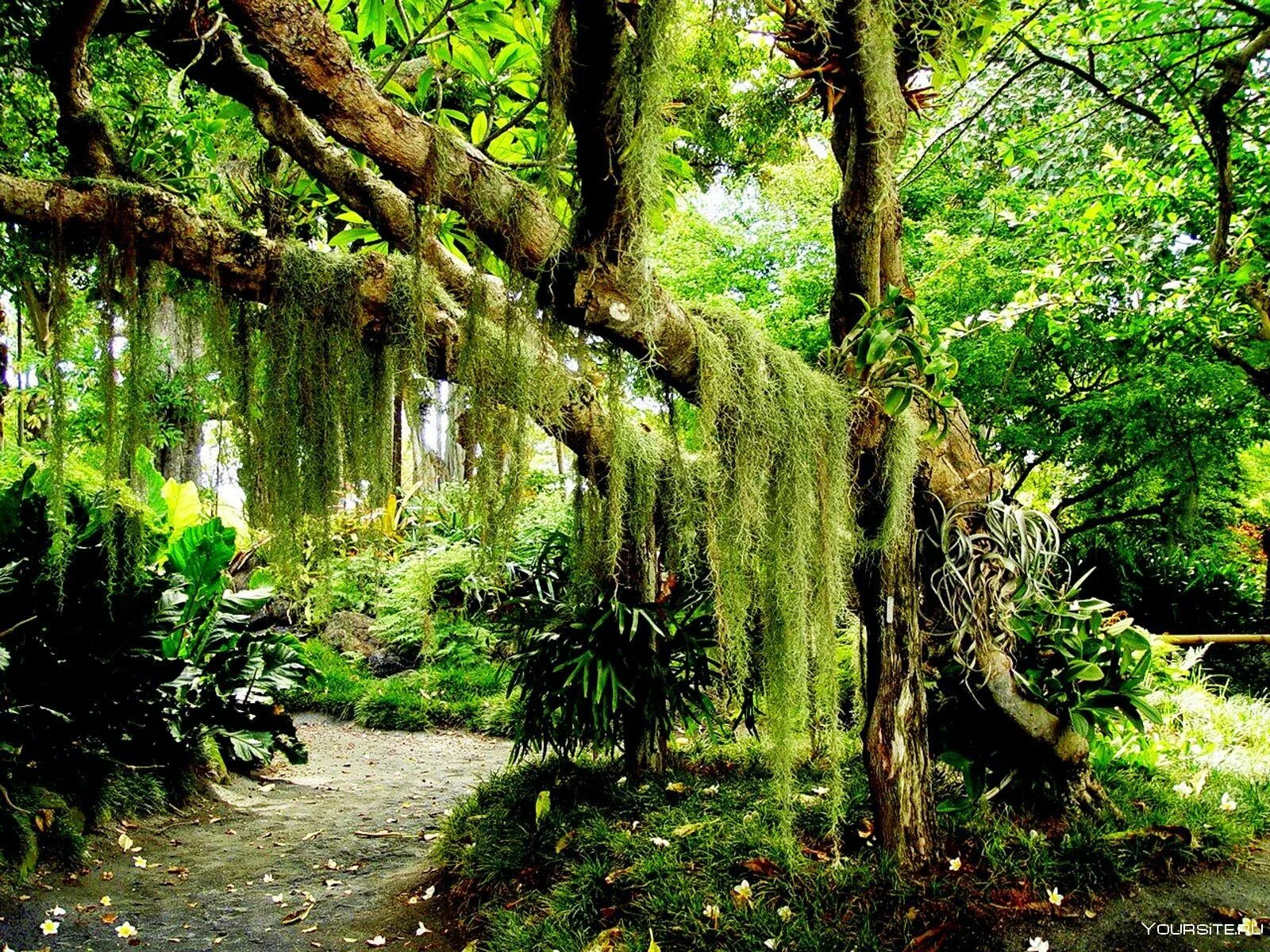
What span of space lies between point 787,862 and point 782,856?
2.7 inches

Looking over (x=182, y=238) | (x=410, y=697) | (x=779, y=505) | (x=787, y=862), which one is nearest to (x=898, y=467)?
(x=779, y=505)

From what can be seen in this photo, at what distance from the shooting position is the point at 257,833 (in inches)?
173

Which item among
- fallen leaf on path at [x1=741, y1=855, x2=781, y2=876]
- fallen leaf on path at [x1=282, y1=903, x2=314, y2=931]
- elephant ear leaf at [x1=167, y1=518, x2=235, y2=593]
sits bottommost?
fallen leaf on path at [x1=282, y1=903, x2=314, y2=931]

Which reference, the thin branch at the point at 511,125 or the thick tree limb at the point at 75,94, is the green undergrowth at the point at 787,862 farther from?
the thick tree limb at the point at 75,94

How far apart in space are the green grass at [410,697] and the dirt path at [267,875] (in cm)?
164

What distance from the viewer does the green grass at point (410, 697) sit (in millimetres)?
7461

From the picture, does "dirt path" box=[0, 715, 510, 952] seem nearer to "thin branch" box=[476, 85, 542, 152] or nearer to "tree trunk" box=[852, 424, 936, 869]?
"tree trunk" box=[852, 424, 936, 869]

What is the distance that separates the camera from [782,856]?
3012 mm

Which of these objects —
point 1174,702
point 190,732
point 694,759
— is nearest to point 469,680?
point 190,732

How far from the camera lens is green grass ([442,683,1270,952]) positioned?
8.95 ft

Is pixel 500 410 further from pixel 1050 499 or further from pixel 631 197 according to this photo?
pixel 1050 499

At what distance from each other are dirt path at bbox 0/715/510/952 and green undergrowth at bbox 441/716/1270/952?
45cm

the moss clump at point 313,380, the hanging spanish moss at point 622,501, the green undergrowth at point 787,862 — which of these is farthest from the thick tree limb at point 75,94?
the green undergrowth at point 787,862

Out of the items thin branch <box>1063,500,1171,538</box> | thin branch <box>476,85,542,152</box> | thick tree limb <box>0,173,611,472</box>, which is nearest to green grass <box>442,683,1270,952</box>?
thick tree limb <box>0,173,611,472</box>
